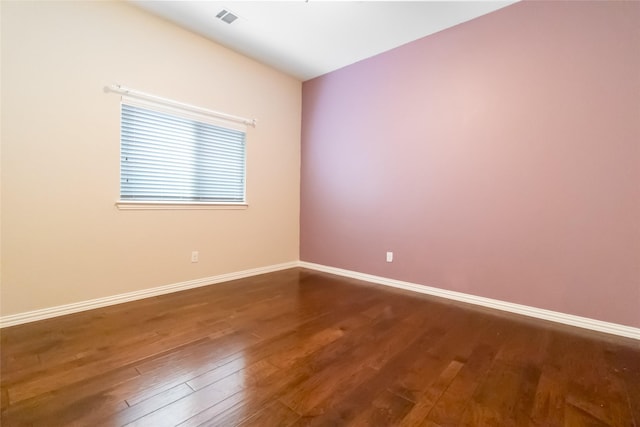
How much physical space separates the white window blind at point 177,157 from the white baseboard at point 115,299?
88 cm

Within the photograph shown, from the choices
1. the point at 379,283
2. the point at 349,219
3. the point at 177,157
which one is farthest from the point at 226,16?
the point at 379,283

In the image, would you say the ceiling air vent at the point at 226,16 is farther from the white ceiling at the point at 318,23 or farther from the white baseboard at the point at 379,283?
the white baseboard at the point at 379,283

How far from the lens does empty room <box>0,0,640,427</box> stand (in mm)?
1454

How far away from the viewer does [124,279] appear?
262 cm

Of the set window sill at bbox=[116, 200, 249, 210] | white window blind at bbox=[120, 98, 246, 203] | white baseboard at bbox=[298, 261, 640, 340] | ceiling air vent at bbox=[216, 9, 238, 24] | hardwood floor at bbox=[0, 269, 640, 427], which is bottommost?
hardwood floor at bbox=[0, 269, 640, 427]

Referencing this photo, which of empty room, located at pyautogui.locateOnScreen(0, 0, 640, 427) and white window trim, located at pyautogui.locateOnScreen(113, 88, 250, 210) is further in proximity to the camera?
white window trim, located at pyautogui.locateOnScreen(113, 88, 250, 210)

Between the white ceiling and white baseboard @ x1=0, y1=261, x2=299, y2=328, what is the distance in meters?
2.63

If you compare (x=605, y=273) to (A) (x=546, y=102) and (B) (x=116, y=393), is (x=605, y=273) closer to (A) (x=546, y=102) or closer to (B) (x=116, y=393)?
(A) (x=546, y=102)

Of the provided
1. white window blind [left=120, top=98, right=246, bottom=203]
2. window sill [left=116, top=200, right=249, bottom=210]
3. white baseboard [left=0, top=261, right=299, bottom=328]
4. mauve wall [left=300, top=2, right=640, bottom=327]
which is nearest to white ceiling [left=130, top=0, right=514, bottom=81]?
mauve wall [left=300, top=2, right=640, bottom=327]

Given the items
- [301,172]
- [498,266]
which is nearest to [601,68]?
[498,266]

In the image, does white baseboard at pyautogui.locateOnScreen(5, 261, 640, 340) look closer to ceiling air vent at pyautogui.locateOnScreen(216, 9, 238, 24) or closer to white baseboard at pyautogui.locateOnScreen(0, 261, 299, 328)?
white baseboard at pyautogui.locateOnScreen(0, 261, 299, 328)

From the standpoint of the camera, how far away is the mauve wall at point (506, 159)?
6.98ft

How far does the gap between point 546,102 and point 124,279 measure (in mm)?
3981

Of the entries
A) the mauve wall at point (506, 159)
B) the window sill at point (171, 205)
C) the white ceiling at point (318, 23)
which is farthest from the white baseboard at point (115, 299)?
the white ceiling at point (318, 23)
